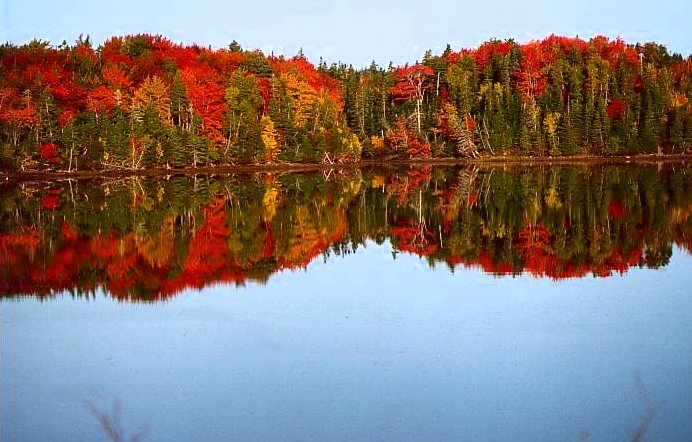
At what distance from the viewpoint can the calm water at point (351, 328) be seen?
8.00m

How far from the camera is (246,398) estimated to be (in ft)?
28.0

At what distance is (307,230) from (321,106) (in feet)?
139

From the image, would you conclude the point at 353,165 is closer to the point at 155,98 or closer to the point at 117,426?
the point at 155,98

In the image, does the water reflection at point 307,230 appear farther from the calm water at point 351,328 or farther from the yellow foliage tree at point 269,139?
the yellow foliage tree at point 269,139

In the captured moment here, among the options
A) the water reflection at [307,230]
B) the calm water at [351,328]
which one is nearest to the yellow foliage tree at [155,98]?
the water reflection at [307,230]

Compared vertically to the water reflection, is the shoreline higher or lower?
higher

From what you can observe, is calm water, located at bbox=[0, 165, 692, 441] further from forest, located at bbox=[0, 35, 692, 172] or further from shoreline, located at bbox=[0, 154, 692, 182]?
forest, located at bbox=[0, 35, 692, 172]

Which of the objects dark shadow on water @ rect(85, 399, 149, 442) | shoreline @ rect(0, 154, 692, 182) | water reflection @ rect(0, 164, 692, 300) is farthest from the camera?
shoreline @ rect(0, 154, 692, 182)

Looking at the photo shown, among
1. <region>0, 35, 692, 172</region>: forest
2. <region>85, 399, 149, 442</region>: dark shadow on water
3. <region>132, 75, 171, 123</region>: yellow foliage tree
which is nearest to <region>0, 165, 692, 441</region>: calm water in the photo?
<region>85, 399, 149, 442</region>: dark shadow on water

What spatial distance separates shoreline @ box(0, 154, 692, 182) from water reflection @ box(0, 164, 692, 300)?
10.7m

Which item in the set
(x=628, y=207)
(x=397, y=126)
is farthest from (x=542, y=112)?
(x=628, y=207)

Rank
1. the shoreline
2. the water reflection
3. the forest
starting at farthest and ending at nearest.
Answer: the forest < the shoreline < the water reflection

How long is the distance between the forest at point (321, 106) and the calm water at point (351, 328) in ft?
89.7

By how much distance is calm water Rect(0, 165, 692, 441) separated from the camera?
800cm
